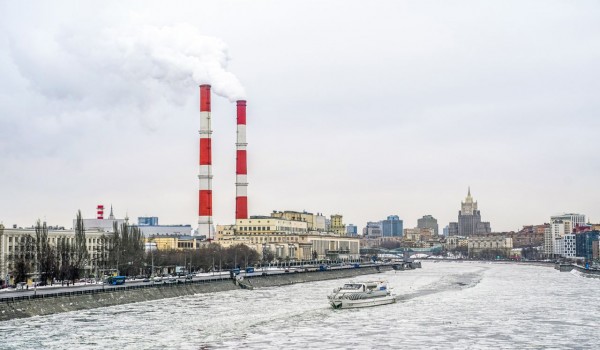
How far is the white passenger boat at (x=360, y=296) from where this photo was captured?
7469 centimetres

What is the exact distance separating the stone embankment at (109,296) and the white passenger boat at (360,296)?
19.3m

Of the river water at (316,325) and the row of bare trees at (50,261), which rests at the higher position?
the row of bare trees at (50,261)

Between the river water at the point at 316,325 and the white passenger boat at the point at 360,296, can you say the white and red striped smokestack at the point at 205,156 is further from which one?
the white passenger boat at the point at 360,296

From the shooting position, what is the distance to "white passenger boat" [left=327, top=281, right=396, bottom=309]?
74688 millimetres

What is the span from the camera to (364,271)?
168250 mm

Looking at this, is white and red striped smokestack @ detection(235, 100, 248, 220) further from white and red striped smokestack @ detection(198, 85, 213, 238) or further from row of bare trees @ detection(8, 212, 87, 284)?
row of bare trees @ detection(8, 212, 87, 284)

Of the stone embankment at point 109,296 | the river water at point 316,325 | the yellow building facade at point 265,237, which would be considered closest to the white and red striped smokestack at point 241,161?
the yellow building facade at point 265,237

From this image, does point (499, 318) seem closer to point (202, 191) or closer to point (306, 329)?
point (306, 329)

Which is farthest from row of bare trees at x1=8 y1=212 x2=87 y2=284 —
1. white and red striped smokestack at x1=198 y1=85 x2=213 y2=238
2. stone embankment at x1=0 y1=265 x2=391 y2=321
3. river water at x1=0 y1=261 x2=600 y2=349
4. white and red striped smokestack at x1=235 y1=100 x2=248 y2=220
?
white and red striped smokestack at x1=235 y1=100 x2=248 y2=220

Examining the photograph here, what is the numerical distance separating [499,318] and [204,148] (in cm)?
8447

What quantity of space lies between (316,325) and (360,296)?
17.9 metres

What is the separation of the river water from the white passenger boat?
1.31 m

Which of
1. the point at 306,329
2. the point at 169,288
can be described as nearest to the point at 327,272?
the point at 169,288

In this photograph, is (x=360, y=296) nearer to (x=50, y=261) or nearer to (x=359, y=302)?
(x=359, y=302)
